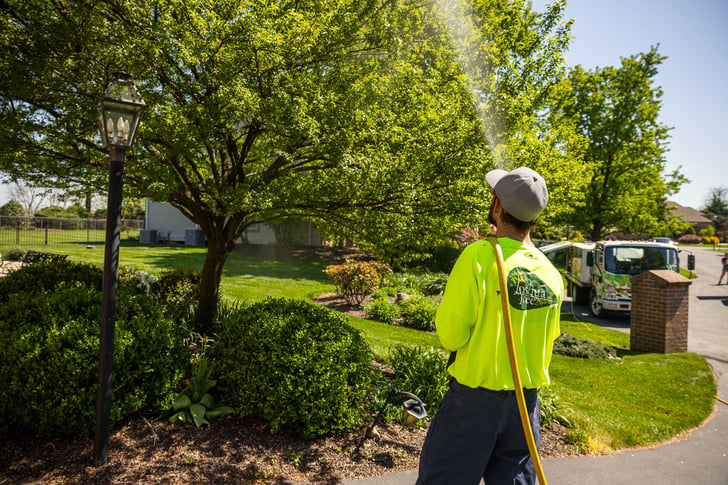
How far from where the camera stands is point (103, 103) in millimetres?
3314

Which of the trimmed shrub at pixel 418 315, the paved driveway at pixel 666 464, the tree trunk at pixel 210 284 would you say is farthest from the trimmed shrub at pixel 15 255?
the paved driveway at pixel 666 464

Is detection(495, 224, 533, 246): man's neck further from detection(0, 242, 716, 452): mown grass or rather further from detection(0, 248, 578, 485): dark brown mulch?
detection(0, 242, 716, 452): mown grass

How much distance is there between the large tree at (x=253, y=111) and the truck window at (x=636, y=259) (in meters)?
9.85

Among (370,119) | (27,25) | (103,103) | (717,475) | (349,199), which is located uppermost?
(27,25)

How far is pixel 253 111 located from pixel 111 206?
157 cm

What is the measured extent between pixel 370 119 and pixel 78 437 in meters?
4.00

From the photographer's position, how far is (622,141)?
63.2 feet

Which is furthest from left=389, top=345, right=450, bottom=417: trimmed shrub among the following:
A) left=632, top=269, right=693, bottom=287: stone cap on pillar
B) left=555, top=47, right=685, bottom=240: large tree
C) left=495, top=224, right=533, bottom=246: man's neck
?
left=555, top=47, right=685, bottom=240: large tree

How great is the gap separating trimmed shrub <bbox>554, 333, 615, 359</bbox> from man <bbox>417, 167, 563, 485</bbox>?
7.04 metres

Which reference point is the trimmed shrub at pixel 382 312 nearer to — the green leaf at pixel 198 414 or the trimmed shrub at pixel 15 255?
the green leaf at pixel 198 414

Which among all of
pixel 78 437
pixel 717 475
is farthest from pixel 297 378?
pixel 717 475

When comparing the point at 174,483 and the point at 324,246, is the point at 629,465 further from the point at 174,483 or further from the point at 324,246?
the point at 324,246

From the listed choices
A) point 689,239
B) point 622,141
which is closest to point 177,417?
point 622,141

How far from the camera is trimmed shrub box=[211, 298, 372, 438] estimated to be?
3713 millimetres
